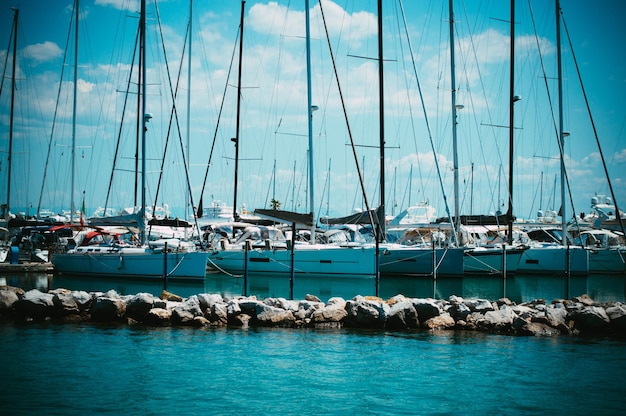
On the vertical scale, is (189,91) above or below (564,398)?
above

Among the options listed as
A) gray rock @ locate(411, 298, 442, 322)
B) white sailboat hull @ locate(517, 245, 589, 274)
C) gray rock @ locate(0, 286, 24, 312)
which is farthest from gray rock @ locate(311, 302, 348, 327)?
white sailboat hull @ locate(517, 245, 589, 274)

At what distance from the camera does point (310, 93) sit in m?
35.2

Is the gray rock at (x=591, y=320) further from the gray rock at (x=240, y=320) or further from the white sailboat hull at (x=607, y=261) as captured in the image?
the white sailboat hull at (x=607, y=261)

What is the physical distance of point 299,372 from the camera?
573 inches

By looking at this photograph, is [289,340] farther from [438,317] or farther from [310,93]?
[310,93]

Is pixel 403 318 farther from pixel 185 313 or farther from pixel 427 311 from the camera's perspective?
pixel 185 313

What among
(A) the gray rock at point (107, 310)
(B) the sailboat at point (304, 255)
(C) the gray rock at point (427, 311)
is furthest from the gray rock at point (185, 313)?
(B) the sailboat at point (304, 255)

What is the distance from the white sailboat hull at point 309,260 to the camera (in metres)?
36.1

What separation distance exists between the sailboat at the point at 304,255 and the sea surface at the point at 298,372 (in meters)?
15.7

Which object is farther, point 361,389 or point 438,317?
point 438,317

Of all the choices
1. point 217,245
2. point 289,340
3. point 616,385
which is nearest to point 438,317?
point 289,340

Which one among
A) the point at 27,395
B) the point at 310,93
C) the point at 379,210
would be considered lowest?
the point at 27,395

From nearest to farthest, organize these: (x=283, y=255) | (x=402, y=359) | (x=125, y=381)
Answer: (x=125, y=381) < (x=402, y=359) < (x=283, y=255)

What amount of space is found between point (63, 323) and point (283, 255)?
19.1 metres
